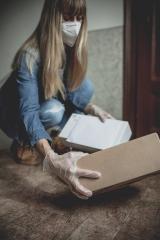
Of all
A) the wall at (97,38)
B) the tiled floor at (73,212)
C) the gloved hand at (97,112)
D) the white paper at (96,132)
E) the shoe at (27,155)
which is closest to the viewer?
the tiled floor at (73,212)

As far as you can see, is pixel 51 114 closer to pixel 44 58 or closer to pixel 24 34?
pixel 44 58

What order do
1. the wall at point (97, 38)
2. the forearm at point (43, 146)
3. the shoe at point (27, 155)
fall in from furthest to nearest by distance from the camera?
1. the wall at point (97, 38)
2. the shoe at point (27, 155)
3. the forearm at point (43, 146)

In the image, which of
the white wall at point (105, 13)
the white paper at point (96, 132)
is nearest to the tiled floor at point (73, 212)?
the white paper at point (96, 132)

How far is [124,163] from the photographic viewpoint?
0.81m

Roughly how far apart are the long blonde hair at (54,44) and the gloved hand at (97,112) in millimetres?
189

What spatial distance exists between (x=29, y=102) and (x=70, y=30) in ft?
1.19

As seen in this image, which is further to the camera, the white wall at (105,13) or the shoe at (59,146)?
the white wall at (105,13)

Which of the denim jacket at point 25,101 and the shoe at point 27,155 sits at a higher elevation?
the denim jacket at point 25,101

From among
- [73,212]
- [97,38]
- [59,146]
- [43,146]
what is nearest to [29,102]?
[43,146]

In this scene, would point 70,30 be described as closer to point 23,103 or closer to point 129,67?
point 23,103

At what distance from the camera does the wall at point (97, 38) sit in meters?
1.67

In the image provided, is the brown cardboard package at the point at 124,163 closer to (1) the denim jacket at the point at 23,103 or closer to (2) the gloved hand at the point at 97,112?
(1) the denim jacket at the point at 23,103

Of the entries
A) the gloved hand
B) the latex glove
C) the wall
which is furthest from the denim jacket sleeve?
the wall

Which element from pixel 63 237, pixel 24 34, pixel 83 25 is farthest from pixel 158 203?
pixel 24 34
